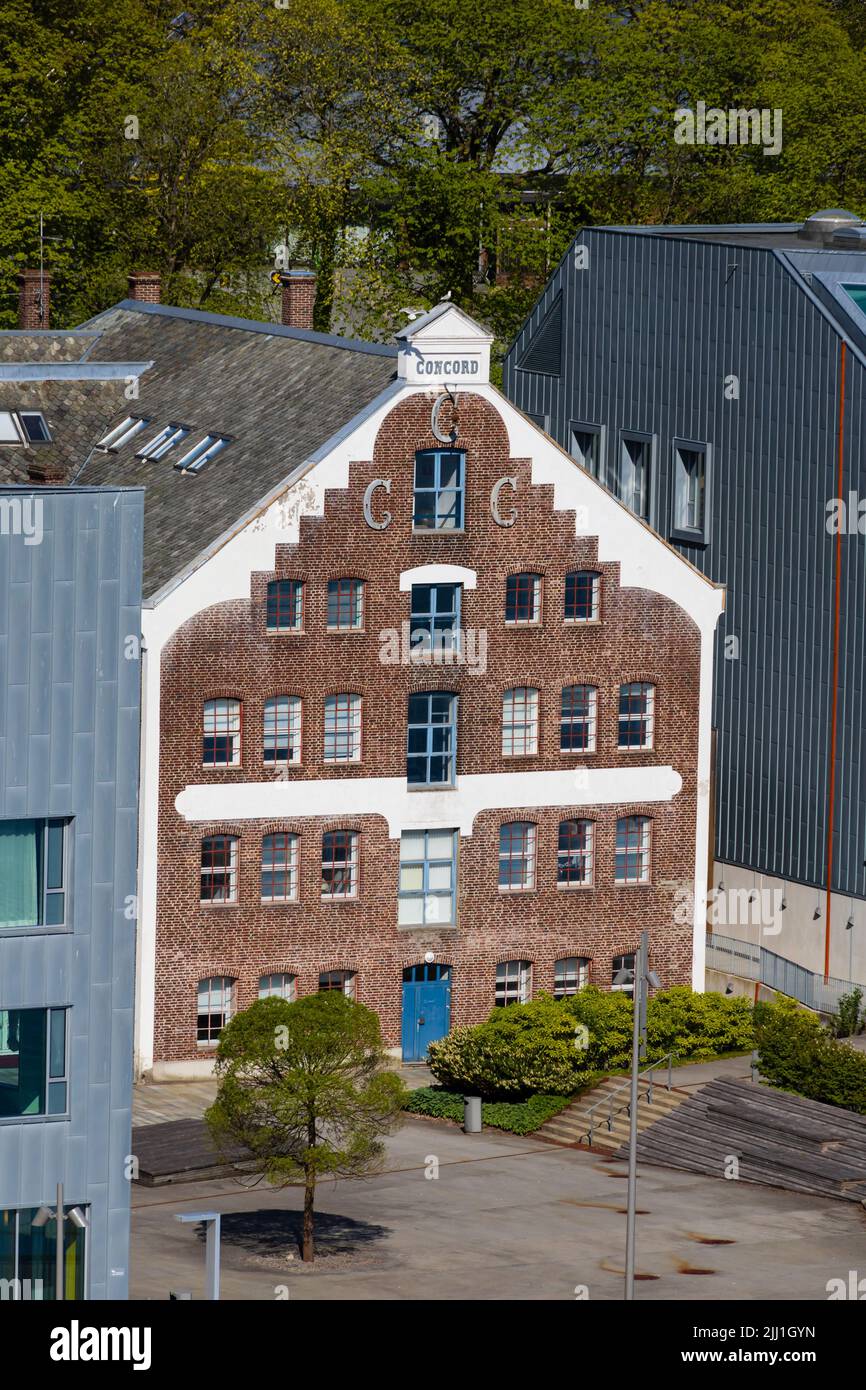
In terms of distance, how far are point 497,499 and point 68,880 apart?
26726 mm

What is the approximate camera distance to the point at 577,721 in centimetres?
6862

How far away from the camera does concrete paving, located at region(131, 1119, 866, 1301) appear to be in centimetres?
5097

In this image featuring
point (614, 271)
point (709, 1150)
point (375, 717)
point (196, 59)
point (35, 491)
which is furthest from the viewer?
point (196, 59)

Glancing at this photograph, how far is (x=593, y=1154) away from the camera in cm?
6112

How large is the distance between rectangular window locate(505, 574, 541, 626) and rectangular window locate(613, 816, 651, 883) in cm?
517

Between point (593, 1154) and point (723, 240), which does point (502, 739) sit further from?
point (723, 240)

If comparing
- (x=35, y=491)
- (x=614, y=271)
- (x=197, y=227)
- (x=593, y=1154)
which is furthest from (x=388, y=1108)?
→ (x=197, y=227)

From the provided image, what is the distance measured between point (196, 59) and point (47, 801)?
66.9 m

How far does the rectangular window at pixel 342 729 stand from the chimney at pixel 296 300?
1495 cm

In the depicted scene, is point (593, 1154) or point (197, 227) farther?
point (197, 227)

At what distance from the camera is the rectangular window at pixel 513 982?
224 feet
